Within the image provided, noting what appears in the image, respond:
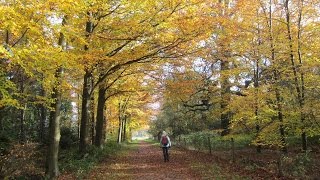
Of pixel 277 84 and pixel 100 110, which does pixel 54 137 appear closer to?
pixel 100 110

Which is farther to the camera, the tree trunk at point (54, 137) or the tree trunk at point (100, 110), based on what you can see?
the tree trunk at point (100, 110)

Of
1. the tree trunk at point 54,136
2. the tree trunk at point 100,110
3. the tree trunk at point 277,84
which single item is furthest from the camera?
the tree trunk at point 100,110

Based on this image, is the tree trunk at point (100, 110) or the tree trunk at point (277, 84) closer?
the tree trunk at point (277, 84)

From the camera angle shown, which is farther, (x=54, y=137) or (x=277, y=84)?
(x=277, y=84)

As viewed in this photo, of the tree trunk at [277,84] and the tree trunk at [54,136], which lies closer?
the tree trunk at [54,136]

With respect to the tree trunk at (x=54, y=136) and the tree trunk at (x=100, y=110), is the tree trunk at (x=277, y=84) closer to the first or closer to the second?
the tree trunk at (x=54, y=136)

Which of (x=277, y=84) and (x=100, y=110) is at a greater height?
(x=277, y=84)

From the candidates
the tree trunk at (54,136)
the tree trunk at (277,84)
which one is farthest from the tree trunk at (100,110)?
the tree trunk at (277,84)

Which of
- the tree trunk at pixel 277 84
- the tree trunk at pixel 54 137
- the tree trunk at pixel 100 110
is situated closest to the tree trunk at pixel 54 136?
the tree trunk at pixel 54 137

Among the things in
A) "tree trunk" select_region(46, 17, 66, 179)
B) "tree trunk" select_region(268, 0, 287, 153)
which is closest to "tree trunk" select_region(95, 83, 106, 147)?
"tree trunk" select_region(46, 17, 66, 179)

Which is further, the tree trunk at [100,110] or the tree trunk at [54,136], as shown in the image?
the tree trunk at [100,110]

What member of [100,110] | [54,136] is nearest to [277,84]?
→ [54,136]

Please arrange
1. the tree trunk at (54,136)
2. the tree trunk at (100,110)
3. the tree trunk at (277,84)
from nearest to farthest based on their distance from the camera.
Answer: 1. the tree trunk at (54,136)
2. the tree trunk at (277,84)
3. the tree trunk at (100,110)

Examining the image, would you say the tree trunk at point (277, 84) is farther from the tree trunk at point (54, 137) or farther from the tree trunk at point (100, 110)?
the tree trunk at point (100, 110)
